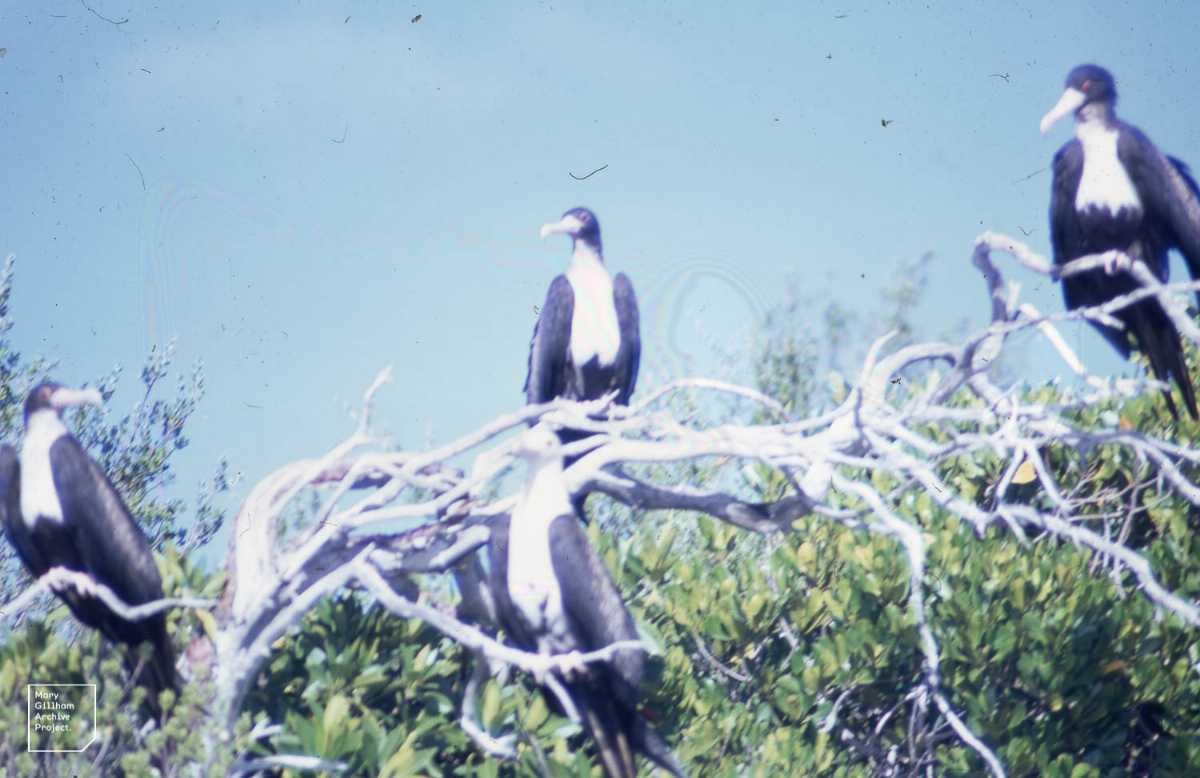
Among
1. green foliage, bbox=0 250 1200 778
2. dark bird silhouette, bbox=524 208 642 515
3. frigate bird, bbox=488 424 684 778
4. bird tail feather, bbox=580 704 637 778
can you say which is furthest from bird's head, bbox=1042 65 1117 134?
bird tail feather, bbox=580 704 637 778

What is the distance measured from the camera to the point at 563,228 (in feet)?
17.5

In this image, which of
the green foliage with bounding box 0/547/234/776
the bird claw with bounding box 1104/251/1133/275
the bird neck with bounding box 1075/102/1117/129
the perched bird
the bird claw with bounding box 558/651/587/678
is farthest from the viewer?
the perched bird

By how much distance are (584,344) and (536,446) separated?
1343 millimetres

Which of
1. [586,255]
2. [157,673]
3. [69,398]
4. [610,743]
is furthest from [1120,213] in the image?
[69,398]

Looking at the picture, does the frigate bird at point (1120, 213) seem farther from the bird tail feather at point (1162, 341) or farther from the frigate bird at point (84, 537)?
the frigate bird at point (84, 537)

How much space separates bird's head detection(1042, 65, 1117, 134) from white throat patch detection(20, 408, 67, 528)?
338 cm

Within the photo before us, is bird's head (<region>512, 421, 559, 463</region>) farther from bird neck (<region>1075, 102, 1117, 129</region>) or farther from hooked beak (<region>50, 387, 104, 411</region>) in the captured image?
bird neck (<region>1075, 102, 1117, 129</region>)

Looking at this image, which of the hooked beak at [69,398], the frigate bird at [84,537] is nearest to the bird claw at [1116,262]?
the frigate bird at [84,537]

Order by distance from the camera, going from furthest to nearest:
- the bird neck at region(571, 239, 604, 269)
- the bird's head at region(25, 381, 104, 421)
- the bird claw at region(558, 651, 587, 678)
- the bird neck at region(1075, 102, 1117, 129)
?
the bird neck at region(571, 239, 604, 269)
the bird neck at region(1075, 102, 1117, 129)
the bird's head at region(25, 381, 104, 421)
the bird claw at region(558, 651, 587, 678)

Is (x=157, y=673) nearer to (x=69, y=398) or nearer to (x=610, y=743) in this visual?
(x=69, y=398)

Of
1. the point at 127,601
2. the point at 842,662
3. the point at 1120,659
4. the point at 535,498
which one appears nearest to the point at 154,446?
the point at 127,601

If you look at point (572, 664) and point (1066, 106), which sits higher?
point (1066, 106)

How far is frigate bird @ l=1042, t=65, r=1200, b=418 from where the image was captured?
3.98 metres

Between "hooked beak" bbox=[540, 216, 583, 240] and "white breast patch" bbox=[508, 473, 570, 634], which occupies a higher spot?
"hooked beak" bbox=[540, 216, 583, 240]
